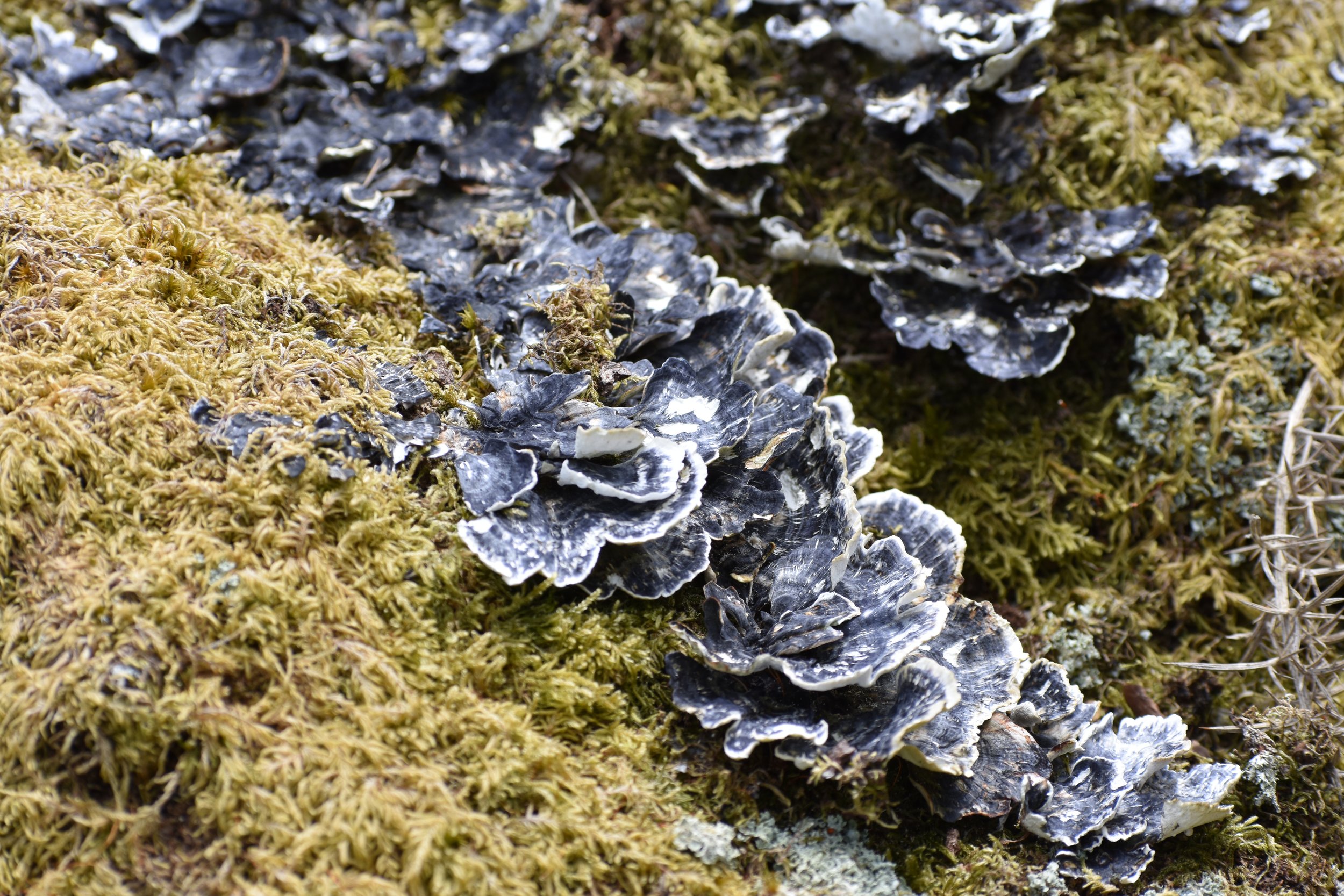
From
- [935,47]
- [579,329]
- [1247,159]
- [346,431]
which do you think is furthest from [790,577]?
[1247,159]

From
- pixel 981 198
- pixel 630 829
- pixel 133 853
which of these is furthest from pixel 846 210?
pixel 133 853

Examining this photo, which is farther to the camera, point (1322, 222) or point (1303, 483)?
point (1322, 222)

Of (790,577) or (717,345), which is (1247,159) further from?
(790,577)

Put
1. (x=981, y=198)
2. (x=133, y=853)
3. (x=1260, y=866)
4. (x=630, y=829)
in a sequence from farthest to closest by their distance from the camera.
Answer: (x=981, y=198) → (x=1260, y=866) → (x=630, y=829) → (x=133, y=853)

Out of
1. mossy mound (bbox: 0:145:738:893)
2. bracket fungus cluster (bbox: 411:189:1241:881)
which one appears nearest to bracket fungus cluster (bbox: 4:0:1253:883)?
bracket fungus cluster (bbox: 411:189:1241:881)

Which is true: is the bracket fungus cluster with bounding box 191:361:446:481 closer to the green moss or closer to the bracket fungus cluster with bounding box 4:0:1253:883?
the bracket fungus cluster with bounding box 4:0:1253:883

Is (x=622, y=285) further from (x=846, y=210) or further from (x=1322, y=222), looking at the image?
(x=1322, y=222)

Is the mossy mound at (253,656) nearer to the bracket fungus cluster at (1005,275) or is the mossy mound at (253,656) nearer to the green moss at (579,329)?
the green moss at (579,329)

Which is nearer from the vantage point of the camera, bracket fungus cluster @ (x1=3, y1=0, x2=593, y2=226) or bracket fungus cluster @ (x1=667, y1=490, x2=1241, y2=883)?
bracket fungus cluster @ (x1=667, y1=490, x2=1241, y2=883)
